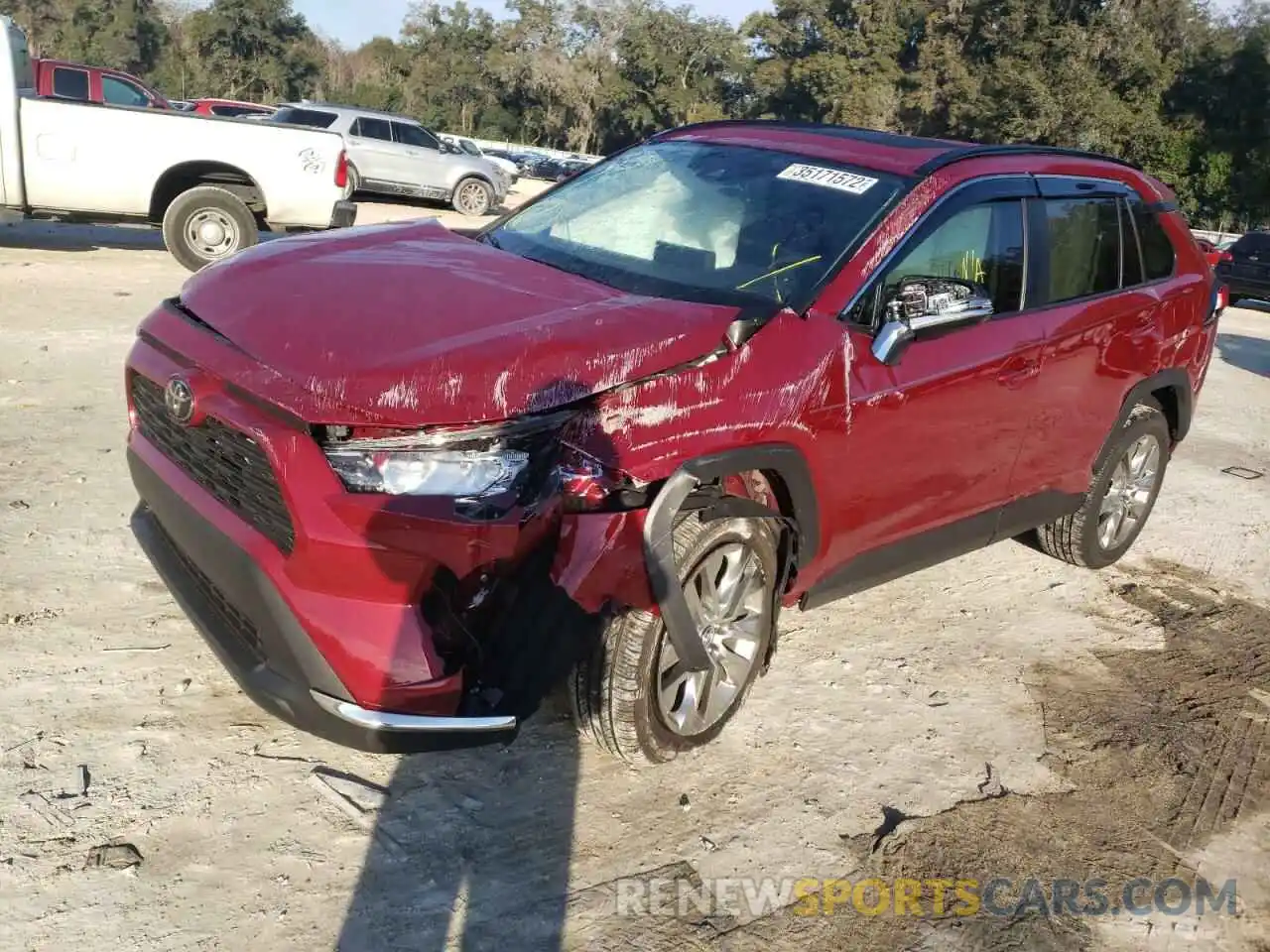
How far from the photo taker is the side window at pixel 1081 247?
4.46 m

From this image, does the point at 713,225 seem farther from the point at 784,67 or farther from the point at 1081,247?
the point at 784,67

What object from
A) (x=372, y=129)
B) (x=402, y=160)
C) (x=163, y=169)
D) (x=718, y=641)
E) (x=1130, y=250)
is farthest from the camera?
(x=402, y=160)

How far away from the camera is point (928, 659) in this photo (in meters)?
4.39

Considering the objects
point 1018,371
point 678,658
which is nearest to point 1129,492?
point 1018,371

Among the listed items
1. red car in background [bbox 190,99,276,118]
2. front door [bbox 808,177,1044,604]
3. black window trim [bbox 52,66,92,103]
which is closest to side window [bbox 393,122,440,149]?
red car in background [bbox 190,99,276,118]

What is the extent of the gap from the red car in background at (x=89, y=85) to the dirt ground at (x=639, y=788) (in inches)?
287

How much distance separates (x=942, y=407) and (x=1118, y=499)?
2.06 metres

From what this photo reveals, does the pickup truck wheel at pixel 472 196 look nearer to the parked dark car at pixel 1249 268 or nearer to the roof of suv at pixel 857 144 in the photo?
the parked dark car at pixel 1249 268

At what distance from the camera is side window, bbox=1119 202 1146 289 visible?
492 centimetres

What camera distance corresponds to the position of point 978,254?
13.6 feet

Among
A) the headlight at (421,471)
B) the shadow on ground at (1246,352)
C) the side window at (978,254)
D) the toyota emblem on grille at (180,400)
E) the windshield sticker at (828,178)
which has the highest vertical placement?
the windshield sticker at (828,178)

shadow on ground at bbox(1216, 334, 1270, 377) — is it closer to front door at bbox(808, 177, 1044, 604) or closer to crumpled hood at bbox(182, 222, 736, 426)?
front door at bbox(808, 177, 1044, 604)

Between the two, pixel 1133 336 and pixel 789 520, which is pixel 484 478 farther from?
pixel 1133 336

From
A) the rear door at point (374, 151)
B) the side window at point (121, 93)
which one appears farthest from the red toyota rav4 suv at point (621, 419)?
the rear door at point (374, 151)
